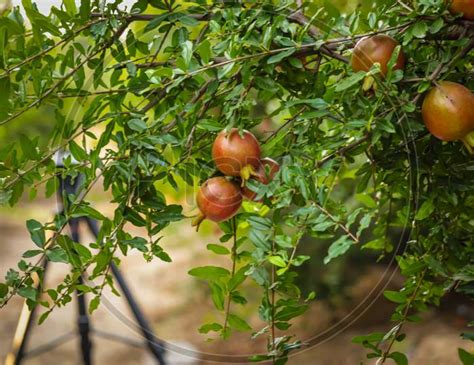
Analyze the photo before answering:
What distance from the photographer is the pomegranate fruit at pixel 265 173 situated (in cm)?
58

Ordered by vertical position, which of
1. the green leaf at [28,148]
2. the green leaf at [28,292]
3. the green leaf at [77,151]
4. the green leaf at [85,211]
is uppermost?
the green leaf at [28,148]

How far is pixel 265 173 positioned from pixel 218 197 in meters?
0.05

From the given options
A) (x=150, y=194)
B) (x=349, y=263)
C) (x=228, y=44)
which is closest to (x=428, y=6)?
(x=228, y=44)

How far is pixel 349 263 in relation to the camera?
2094 mm

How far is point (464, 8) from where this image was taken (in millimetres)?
527

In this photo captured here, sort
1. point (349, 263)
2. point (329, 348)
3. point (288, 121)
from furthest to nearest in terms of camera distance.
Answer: point (329, 348), point (349, 263), point (288, 121)

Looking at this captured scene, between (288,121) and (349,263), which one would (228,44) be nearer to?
(288,121)

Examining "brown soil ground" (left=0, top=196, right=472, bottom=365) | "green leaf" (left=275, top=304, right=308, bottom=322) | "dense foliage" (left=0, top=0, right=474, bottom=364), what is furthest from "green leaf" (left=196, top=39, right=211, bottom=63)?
"brown soil ground" (left=0, top=196, right=472, bottom=365)

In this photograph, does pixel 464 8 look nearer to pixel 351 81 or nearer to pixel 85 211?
pixel 351 81

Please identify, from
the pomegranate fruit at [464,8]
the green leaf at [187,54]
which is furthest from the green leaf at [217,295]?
the pomegranate fruit at [464,8]

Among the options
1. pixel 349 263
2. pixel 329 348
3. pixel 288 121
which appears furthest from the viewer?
pixel 329 348

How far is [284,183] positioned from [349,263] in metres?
1.57

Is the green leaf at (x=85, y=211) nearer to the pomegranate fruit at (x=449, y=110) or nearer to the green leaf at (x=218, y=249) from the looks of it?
the green leaf at (x=218, y=249)

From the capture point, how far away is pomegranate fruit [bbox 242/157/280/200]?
0.58 meters
